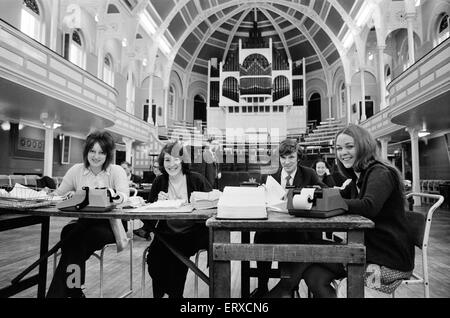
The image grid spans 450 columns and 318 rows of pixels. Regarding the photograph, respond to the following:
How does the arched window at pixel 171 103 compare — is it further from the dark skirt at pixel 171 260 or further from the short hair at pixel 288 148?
the dark skirt at pixel 171 260

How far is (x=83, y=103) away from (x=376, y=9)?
10661 mm

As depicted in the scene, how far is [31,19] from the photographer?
8.43 metres

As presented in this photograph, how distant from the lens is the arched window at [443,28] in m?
9.14

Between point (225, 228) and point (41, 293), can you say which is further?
point (41, 293)

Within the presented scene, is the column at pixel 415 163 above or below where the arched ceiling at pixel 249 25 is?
below

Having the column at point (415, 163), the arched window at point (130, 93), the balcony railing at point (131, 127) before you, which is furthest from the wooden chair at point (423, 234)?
the arched window at point (130, 93)

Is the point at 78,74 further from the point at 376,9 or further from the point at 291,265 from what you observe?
the point at 376,9

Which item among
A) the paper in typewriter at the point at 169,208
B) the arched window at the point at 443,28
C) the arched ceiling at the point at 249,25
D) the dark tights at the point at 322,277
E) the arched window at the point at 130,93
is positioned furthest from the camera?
the arched ceiling at the point at 249,25

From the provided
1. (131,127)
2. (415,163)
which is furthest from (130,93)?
(415,163)

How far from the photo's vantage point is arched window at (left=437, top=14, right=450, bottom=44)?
9141mm

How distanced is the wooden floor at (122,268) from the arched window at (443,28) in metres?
7.53

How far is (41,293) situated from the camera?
2051 millimetres
